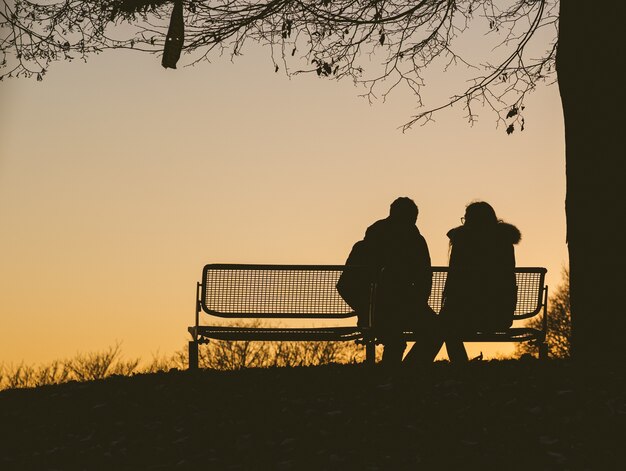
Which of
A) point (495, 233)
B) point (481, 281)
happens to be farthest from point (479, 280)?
point (495, 233)

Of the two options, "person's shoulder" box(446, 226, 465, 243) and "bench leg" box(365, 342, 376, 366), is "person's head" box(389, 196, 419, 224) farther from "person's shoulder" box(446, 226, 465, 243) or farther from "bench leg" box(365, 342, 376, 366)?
"bench leg" box(365, 342, 376, 366)

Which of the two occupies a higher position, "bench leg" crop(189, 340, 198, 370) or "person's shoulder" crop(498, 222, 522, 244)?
"person's shoulder" crop(498, 222, 522, 244)

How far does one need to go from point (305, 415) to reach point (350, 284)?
8.18 ft

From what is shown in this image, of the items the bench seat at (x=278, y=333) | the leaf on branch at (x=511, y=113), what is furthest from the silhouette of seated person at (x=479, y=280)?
the leaf on branch at (x=511, y=113)

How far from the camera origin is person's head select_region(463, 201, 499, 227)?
9.68m

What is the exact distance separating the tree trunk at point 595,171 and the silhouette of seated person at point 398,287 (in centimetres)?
133

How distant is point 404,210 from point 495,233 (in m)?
0.84

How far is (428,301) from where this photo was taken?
33.1 feet

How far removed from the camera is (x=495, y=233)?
9.70m

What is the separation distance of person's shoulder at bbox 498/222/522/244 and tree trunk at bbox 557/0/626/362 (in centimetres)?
65

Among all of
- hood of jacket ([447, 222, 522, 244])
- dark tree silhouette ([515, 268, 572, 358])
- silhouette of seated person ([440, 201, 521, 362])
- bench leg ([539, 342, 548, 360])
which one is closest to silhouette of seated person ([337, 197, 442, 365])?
silhouette of seated person ([440, 201, 521, 362])

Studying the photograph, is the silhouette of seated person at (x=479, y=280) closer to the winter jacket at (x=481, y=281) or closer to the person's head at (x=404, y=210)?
the winter jacket at (x=481, y=281)

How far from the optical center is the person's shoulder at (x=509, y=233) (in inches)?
383

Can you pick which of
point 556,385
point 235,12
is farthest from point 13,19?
point 556,385
